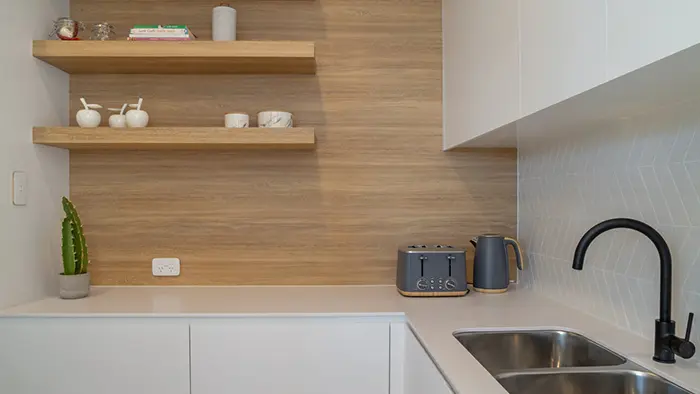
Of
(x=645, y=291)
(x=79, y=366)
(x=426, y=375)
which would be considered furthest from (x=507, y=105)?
(x=79, y=366)

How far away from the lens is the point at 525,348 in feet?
5.50

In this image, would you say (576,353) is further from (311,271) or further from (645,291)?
(311,271)

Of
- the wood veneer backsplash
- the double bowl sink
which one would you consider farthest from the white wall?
the double bowl sink

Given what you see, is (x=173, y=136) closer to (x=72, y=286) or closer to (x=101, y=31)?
(x=101, y=31)

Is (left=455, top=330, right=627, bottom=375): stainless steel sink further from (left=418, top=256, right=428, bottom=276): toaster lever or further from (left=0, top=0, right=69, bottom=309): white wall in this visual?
(left=0, top=0, right=69, bottom=309): white wall

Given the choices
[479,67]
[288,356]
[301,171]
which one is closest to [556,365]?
[288,356]

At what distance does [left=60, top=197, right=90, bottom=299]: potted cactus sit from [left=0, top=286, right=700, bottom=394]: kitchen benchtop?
0.05m

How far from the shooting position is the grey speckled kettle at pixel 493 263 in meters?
2.28

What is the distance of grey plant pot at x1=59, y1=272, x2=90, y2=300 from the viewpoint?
7.04 ft

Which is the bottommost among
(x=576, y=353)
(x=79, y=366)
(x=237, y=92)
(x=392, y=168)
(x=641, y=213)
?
(x=79, y=366)

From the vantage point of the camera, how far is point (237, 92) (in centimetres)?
246

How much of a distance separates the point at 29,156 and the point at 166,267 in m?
0.69

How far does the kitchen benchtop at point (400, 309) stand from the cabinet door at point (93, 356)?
44 millimetres

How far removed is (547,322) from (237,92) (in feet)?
5.11
